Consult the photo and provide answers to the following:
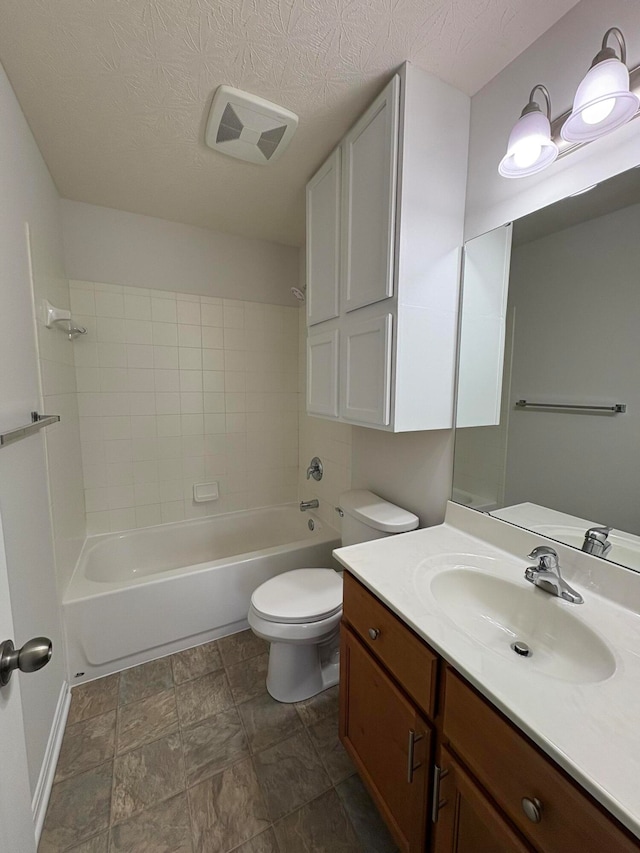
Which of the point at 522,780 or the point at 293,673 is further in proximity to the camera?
the point at 293,673

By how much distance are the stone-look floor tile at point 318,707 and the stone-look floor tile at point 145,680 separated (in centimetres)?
64

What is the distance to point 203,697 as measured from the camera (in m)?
1.54

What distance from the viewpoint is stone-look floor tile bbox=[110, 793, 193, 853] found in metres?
1.03

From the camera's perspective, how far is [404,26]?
3.22ft

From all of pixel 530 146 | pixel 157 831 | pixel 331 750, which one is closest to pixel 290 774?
pixel 331 750

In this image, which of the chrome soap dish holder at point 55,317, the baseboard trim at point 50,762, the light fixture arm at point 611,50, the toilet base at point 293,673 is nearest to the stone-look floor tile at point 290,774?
the toilet base at point 293,673

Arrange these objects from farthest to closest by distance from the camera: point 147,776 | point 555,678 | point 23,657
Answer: point 147,776
point 555,678
point 23,657

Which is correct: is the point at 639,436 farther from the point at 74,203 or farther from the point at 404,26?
the point at 74,203

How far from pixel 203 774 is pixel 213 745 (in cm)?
10

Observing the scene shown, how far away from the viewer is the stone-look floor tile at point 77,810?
1054mm

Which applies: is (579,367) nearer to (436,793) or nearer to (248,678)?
(436,793)

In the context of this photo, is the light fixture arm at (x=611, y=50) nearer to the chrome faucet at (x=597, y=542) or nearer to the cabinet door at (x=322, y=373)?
the cabinet door at (x=322, y=373)

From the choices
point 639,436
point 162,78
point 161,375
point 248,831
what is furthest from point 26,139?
point 248,831

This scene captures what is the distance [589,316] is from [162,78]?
5.14ft
